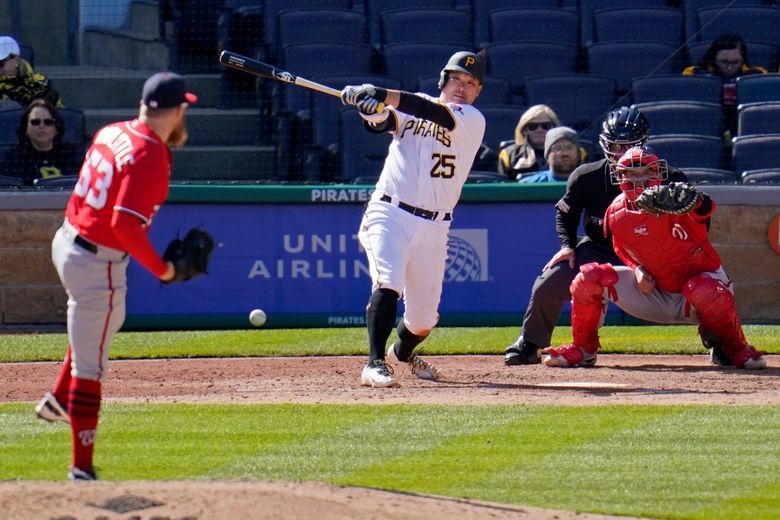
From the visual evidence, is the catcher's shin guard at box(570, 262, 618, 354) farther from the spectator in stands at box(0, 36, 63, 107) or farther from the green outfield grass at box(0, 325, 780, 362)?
the spectator in stands at box(0, 36, 63, 107)

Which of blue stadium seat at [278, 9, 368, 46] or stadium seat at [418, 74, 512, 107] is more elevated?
blue stadium seat at [278, 9, 368, 46]

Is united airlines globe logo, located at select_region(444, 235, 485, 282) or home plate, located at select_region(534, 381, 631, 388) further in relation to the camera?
united airlines globe logo, located at select_region(444, 235, 485, 282)

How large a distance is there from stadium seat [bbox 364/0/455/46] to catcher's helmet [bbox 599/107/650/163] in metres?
5.15

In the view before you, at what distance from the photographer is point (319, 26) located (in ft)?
41.5

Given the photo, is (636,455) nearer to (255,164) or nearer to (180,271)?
(180,271)

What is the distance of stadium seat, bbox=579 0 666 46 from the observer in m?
13.1

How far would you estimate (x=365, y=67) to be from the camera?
40.6 feet

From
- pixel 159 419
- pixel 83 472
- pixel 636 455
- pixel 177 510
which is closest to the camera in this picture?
pixel 177 510

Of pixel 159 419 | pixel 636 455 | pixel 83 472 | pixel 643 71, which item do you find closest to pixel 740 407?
pixel 636 455

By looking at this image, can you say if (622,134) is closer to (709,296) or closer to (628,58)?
(709,296)

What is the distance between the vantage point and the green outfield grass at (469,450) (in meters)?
4.90

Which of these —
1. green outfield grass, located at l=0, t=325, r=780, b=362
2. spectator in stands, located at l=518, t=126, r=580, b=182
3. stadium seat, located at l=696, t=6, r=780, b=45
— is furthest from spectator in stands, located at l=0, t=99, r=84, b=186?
stadium seat, located at l=696, t=6, r=780, b=45

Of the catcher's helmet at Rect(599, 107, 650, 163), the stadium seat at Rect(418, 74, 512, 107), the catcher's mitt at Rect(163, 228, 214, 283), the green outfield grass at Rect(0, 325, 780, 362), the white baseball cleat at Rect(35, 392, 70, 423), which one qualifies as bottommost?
the green outfield grass at Rect(0, 325, 780, 362)

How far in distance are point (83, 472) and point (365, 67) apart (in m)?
7.93
